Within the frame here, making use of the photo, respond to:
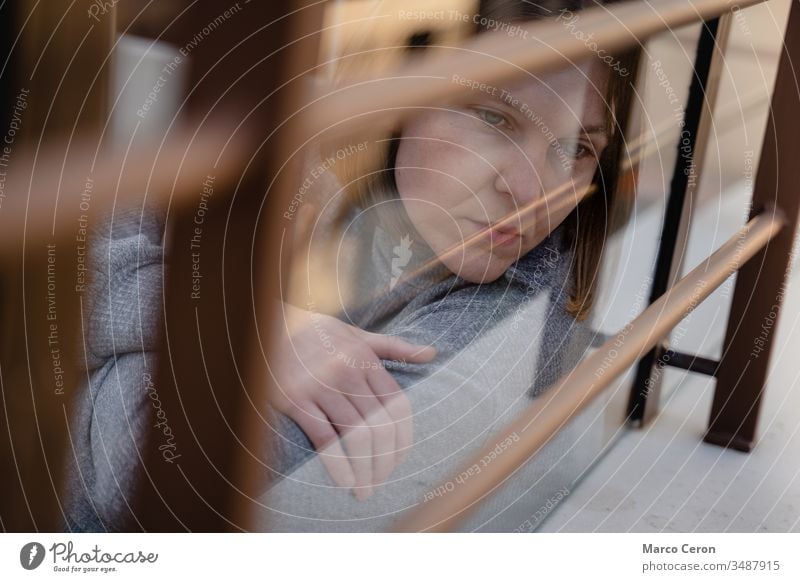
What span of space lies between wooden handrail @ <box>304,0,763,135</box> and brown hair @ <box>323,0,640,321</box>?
1 centimetres

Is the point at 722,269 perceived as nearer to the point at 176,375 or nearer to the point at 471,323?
the point at 471,323

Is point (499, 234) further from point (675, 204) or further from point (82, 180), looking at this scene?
point (675, 204)

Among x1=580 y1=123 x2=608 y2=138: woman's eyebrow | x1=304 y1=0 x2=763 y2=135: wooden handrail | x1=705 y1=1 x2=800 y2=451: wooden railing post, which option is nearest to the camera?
x1=304 y1=0 x2=763 y2=135: wooden handrail

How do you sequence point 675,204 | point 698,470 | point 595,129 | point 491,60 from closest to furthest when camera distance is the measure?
point 491,60 → point 595,129 → point 698,470 → point 675,204

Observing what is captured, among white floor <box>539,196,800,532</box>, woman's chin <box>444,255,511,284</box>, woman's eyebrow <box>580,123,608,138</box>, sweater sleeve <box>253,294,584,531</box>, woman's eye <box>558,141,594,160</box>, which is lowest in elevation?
white floor <box>539,196,800,532</box>

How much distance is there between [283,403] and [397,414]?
7 cm

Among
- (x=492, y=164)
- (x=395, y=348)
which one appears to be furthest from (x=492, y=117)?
(x=395, y=348)

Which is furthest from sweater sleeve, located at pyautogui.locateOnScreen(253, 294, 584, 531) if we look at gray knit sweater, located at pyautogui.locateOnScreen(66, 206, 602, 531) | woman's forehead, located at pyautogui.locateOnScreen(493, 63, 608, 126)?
woman's forehead, located at pyautogui.locateOnScreen(493, 63, 608, 126)

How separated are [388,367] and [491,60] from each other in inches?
6.5

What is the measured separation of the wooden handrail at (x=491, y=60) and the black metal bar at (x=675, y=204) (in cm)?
26

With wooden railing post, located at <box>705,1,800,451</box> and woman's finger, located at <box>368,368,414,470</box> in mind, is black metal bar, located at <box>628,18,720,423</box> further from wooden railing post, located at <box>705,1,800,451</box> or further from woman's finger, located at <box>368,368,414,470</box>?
woman's finger, located at <box>368,368,414,470</box>

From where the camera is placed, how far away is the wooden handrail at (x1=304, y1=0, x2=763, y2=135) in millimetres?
315

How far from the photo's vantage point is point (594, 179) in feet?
1.94
